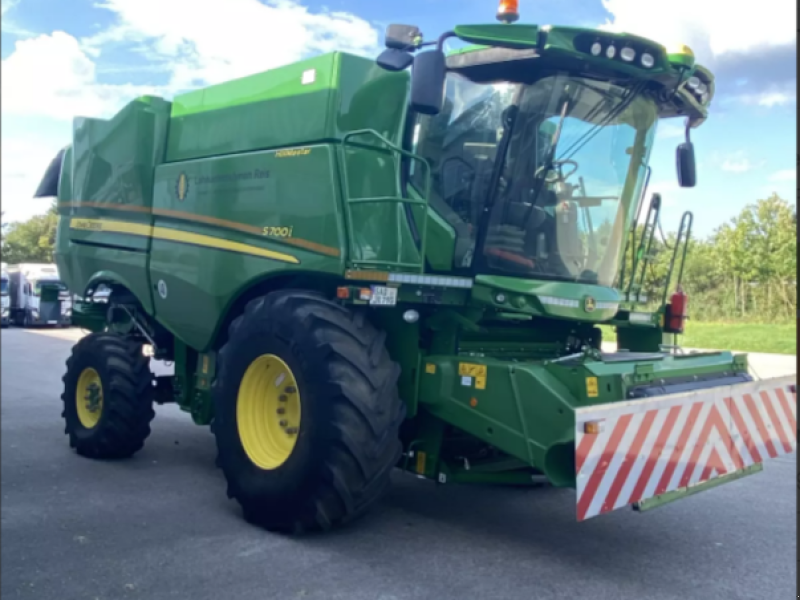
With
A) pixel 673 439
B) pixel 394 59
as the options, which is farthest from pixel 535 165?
pixel 673 439

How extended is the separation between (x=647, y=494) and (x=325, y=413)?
1.80 m

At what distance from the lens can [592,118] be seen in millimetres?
4930

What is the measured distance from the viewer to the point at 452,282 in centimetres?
487

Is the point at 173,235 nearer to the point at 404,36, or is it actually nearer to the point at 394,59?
the point at 394,59

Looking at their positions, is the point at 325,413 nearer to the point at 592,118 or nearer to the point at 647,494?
the point at 647,494

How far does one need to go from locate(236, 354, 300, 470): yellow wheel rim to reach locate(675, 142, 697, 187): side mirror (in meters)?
3.08

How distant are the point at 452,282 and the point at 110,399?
3515mm

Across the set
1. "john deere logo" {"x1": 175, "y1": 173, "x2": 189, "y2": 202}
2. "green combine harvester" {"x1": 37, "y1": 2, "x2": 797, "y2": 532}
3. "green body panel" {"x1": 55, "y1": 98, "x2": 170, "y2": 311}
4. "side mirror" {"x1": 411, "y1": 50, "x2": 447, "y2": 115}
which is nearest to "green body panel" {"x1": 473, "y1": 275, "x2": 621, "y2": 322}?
"green combine harvester" {"x1": 37, "y1": 2, "x2": 797, "y2": 532}

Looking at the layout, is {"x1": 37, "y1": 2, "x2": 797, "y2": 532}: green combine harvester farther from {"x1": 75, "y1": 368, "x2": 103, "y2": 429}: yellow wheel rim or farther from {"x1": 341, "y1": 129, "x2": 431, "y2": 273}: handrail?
{"x1": 75, "y1": 368, "x2": 103, "y2": 429}: yellow wheel rim

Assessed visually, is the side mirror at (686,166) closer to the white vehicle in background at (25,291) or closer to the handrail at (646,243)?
the handrail at (646,243)

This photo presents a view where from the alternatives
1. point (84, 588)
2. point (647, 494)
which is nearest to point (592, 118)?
point (647, 494)

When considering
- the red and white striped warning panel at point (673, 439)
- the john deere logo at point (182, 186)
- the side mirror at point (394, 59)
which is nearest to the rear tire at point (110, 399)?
the john deere logo at point (182, 186)

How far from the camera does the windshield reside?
4.84 m

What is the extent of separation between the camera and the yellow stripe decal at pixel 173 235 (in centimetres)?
538
